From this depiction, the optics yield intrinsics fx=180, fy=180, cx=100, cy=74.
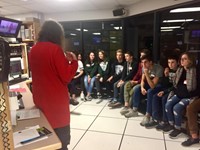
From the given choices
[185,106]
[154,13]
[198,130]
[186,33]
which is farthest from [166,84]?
[154,13]

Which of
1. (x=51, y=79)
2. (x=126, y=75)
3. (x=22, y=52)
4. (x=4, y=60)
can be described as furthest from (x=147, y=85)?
(x=4, y=60)

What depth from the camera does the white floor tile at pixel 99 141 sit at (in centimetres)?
247

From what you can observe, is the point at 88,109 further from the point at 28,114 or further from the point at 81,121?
the point at 28,114

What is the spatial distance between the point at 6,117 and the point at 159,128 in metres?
2.72

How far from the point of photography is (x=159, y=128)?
9.64 ft

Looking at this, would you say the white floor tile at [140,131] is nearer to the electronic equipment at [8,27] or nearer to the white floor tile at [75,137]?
the white floor tile at [75,137]

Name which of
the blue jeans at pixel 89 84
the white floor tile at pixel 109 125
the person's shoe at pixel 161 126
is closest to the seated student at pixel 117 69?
the blue jeans at pixel 89 84

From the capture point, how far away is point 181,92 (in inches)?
106

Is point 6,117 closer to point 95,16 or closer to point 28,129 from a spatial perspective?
point 28,129

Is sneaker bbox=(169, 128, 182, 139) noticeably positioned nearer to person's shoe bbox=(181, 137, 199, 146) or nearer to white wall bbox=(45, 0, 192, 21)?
person's shoe bbox=(181, 137, 199, 146)

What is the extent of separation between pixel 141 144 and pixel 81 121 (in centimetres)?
123

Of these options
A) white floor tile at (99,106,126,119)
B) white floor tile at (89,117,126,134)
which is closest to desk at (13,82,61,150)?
white floor tile at (89,117,126,134)

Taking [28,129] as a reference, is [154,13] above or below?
above

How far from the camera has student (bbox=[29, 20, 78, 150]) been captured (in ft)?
4.59
